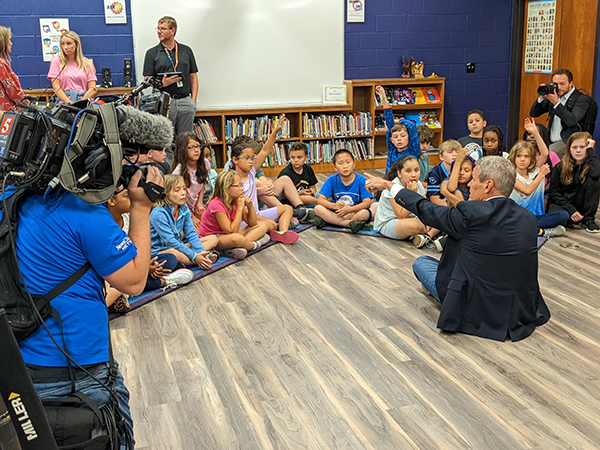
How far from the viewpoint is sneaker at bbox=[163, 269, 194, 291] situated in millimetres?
3904

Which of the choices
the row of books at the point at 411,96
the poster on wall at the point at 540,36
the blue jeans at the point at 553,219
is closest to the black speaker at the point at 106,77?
the row of books at the point at 411,96

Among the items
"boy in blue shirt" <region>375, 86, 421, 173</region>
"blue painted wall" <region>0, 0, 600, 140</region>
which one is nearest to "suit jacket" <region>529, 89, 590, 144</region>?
"blue painted wall" <region>0, 0, 600, 140</region>

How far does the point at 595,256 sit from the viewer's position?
4.41 metres

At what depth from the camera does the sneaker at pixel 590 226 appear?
16.7ft

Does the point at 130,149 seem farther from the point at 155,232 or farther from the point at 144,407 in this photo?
the point at 155,232

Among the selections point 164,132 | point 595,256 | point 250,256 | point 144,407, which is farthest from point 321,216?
Result: point 164,132

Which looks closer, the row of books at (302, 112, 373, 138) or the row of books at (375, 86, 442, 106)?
the row of books at (302, 112, 373, 138)

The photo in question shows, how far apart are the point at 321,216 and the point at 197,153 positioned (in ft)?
3.93

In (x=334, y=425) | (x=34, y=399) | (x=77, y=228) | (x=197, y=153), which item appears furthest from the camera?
(x=197, y=153)

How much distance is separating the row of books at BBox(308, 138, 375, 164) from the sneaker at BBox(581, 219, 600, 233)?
332cm

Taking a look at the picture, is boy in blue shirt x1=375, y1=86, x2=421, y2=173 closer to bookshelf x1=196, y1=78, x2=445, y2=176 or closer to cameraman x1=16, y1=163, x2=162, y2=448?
bookshelf x1=196, y1=78, x2=445, y2=176

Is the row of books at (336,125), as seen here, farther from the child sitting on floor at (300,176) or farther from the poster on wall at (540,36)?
the poster on wall at (540,36)

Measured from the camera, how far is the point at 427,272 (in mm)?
3639

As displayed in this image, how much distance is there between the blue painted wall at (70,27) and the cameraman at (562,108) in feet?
15.2
